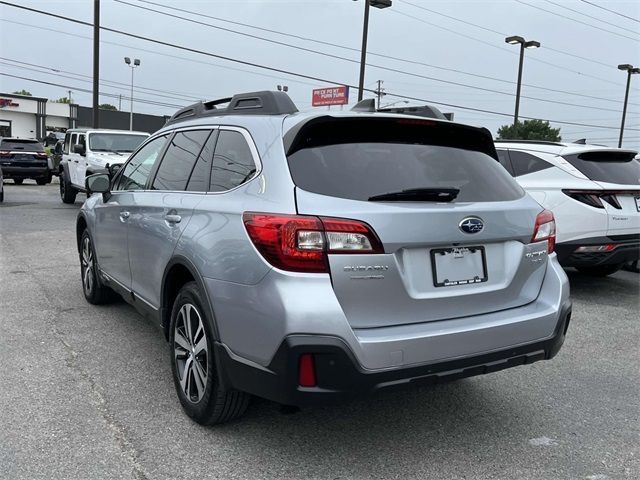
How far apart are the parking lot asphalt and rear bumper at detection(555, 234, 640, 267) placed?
1433mm

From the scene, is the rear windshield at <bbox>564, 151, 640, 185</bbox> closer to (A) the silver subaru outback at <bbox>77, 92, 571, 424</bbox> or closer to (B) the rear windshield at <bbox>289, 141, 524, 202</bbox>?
(A) the silver subaru outback at <bbox>77, 92, 571, 424</bbox>

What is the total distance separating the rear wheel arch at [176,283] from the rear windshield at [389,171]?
789mm

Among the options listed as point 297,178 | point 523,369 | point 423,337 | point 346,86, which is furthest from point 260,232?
point 346,86

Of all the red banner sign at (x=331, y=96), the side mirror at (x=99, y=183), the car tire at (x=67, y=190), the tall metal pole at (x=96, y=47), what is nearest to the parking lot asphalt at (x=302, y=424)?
the side mirror at (x=99, y=183)

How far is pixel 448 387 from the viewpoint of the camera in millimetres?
3854

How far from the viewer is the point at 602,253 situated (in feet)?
20.2

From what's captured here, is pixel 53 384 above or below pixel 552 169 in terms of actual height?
below

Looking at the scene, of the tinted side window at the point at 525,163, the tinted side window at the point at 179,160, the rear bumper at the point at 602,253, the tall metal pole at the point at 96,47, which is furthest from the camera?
the tall metal pole at the point at 96,47

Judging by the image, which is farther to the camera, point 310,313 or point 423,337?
point 423,337

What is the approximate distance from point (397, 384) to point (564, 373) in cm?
222

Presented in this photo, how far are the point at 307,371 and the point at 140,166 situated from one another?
2733mm

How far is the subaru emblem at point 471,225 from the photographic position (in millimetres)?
2781

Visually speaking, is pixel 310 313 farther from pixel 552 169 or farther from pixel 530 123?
pixel 530 123

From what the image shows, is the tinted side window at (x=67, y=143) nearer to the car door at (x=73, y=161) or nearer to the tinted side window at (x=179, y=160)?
the car door at (x=73, y=161)
